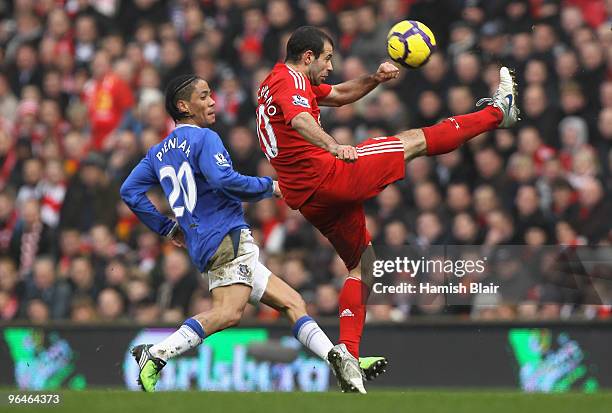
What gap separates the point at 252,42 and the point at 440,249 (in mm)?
5287

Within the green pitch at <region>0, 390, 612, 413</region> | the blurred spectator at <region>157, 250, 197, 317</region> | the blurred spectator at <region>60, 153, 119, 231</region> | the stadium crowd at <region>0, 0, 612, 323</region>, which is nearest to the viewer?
the green pitch at <region>0, 390, 612, 413</region>

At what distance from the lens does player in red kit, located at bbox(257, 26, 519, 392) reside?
28.8 ft

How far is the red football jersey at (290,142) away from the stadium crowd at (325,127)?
1.66 metres

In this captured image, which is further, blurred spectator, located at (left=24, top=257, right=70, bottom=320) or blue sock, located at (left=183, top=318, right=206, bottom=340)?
blurred spectator, located at (left=24, top=257, right=70, bottom=320)

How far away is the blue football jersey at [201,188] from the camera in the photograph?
865 cm

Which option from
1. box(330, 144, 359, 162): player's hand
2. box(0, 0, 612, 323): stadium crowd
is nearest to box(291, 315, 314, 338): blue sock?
box(330, 144, 359, 162): player's hand

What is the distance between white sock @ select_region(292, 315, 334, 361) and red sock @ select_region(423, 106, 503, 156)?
51.9 inches

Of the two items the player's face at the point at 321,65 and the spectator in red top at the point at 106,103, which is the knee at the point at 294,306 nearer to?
the player's face at the point at 321,65

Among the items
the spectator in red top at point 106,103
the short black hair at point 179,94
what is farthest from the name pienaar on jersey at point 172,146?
the spectator in red top at point 106,103

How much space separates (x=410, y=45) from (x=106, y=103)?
6795mm

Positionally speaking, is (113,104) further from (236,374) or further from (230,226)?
(230,226)

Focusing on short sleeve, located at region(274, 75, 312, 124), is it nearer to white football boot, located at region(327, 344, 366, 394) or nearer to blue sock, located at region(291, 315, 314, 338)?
blue sock, located at region(291, 315, 314, 338)

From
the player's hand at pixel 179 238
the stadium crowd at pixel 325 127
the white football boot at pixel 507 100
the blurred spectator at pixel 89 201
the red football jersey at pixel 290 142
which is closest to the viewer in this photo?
the red football jersey at pixel 290 142

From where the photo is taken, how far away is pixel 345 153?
8258 mm
